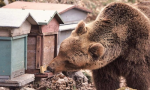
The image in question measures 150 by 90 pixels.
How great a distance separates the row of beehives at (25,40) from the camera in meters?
6.23

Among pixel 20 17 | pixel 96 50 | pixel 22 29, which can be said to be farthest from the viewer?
pixel 22 29

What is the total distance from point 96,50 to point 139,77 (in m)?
1.05

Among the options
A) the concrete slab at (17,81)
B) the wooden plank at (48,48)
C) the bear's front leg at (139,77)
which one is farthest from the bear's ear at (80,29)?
the wooden plank at (48,48)

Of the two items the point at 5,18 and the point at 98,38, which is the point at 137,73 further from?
the point at 5,18

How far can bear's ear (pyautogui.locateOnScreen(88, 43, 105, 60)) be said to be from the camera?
194 inches

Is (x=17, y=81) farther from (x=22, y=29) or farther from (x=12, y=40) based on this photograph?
(x=22, y=29)

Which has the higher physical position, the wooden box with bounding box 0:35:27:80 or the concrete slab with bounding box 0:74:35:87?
the wooden box with bounding box 0:35:27:80

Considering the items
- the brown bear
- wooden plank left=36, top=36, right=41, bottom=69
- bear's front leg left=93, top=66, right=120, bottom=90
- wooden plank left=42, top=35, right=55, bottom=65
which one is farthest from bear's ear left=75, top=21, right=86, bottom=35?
wooden plank left=42, top=35, right=55, bottom=65

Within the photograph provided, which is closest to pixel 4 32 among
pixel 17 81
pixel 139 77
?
pixel 17 81

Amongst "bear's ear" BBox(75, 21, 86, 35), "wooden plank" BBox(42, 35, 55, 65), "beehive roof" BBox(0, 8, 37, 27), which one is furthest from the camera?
"wooden plank" BBox(42, 35, 55, 65)

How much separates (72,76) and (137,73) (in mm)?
3845

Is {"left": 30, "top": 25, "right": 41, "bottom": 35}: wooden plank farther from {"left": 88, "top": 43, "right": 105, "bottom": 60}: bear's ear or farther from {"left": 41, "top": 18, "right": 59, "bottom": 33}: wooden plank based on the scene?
{"left": 88, "top": 43, "right": 105, "bottom": 60}: bear's ear

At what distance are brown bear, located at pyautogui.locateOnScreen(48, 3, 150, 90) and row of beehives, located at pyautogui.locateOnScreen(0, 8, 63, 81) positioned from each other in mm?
1538

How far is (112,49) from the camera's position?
5.30 m
